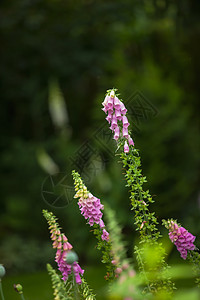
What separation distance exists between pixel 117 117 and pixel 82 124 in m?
11.5

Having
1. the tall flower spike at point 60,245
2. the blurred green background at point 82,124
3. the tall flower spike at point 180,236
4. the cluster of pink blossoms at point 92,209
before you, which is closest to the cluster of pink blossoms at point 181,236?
the tall flower spike at point 180,236

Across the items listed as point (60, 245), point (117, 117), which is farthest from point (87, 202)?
point (117, 117)

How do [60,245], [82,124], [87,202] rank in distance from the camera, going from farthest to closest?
[82,124]
[87,202]
[60,245]

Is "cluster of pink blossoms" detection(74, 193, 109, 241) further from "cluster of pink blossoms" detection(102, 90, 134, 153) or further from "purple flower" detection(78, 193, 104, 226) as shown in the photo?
"cluster of pink blossoms" detection(102, 90, 134, 153)

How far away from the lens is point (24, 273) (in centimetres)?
798

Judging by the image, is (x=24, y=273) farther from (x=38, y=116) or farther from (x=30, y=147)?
(x=38, y=116)

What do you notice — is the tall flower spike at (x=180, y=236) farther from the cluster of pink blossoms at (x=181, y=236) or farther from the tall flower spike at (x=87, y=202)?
the tall flower spike at (x=87, y=202)

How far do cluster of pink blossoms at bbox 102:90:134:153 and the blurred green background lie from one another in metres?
4.77

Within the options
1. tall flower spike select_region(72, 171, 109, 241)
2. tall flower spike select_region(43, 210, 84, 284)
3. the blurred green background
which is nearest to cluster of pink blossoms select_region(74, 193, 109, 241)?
tall flower spike select_region(72, 171, 109, 241)

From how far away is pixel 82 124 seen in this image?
43.1 feet

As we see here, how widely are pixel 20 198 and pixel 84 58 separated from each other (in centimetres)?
306

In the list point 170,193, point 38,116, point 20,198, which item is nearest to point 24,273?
point 20,198

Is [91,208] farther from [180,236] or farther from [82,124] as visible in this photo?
[82,124]

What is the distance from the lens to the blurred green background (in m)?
8.34
